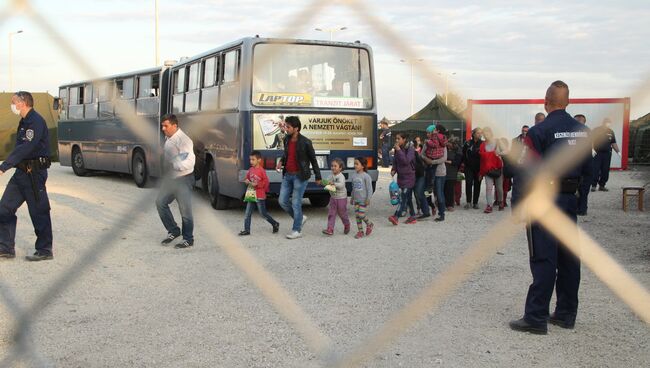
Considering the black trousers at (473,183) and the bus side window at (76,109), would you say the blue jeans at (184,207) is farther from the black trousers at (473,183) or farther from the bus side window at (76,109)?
the bus side window at (76,109)

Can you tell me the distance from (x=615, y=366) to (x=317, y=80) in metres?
7.62

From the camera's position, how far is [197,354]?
402 centimetres

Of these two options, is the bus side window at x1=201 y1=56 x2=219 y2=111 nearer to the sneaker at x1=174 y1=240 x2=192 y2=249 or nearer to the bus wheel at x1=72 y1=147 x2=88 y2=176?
the sneaker at x1=174 y1=240 x2=192 y2=249

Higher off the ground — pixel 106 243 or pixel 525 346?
pixel 106 243

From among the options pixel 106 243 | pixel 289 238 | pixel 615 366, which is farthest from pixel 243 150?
pixel 106 243

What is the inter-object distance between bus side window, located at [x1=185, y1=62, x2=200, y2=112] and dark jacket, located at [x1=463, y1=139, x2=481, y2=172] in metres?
5.00

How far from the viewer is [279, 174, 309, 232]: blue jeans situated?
9070 mm

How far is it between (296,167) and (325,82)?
90.1 inches

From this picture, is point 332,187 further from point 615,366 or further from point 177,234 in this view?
point 615,366

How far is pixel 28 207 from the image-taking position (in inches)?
265

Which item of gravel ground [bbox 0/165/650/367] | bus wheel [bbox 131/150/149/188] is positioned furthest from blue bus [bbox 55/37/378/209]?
bus wheel [bbox 131/150/149/188]

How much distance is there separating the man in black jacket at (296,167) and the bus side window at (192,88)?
2.74 meters

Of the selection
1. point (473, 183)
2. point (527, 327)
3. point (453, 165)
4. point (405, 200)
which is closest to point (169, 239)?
point (405, 200)

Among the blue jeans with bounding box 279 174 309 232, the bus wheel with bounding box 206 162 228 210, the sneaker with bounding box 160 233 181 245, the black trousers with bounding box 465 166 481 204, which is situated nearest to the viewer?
the sneaker with bounding box 160 233 181 245
